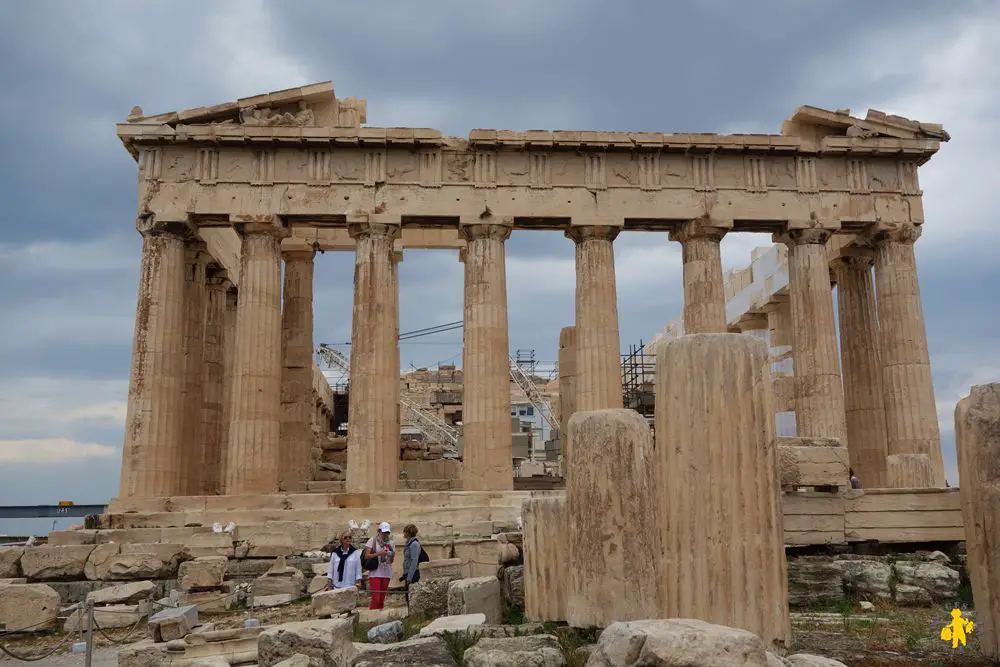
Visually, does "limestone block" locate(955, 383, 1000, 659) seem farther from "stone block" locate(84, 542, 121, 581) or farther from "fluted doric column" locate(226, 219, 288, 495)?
"fluted doric column" locate(226, 219, 288, 495)

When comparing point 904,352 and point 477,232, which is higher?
point 477,232

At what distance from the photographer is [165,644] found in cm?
973

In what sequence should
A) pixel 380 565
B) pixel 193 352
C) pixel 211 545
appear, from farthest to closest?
pixel 193 352
pixel 211 545
pixel 380 565

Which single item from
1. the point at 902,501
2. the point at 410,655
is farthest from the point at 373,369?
the point at 410,655

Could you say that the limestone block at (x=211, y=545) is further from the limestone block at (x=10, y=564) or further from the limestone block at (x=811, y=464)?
the limestone block at (x=811, y=464)

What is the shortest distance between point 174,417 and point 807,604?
629 inches

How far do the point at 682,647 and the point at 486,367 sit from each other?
1694 cm

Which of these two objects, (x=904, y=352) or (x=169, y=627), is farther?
(x=904, y=352)

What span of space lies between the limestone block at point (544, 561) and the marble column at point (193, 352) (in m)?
15.7

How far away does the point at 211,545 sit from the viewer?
16891 mm

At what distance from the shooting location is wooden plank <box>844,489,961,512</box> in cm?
1342

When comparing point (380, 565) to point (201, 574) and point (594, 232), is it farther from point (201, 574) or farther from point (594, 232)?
point (594, 232)

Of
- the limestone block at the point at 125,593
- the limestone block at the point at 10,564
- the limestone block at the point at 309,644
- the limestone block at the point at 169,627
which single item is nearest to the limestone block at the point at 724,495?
the limestone block at the point at 309,644

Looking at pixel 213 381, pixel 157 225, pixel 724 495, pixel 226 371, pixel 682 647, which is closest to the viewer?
pixel 682 647
